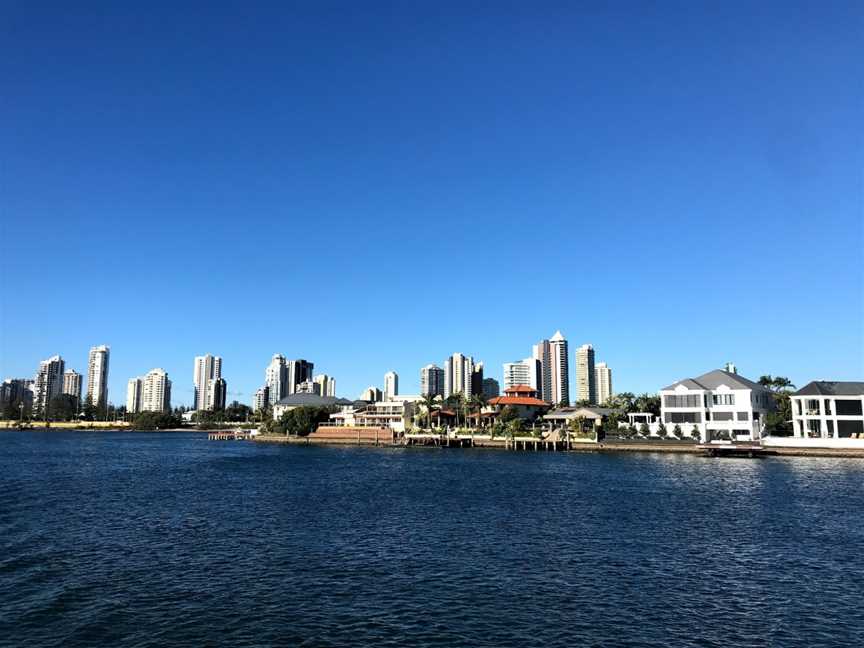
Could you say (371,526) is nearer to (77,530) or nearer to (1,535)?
(77,530)

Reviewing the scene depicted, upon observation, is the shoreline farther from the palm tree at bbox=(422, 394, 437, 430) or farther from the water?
the water

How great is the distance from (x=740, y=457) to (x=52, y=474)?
4198 inches

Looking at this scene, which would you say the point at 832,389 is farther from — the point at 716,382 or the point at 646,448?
the point at 646,448

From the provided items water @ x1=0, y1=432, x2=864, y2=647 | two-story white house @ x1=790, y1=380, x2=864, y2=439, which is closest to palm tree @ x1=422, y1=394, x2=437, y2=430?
two-story white house @ x1=790, y1=380, x2=864, y2=439

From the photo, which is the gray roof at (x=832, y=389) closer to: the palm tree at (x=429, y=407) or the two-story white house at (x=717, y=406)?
the two-story white house at (x=717, y=406)

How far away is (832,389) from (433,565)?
351ft

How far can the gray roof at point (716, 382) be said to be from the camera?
118 meters

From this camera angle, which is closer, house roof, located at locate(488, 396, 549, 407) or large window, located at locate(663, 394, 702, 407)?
large window, located at locate(663, 394, 702, 407)

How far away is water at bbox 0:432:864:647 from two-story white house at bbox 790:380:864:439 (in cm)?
4999

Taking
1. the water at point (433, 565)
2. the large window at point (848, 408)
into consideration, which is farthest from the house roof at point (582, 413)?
the water at point (433, 565)

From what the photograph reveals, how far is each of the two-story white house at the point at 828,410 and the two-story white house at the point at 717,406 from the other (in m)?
7.65

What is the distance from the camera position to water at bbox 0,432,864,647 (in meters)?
23.7

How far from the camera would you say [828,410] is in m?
110

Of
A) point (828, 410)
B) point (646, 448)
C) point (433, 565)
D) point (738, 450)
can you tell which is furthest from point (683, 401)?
point (433, 565)
